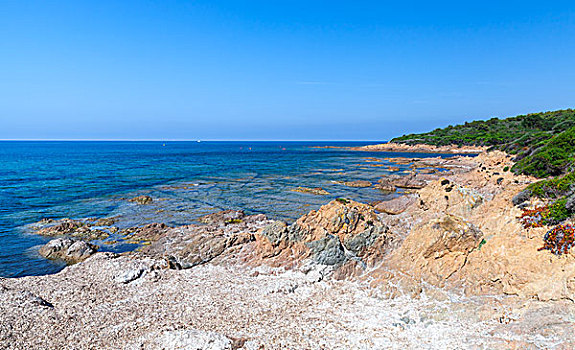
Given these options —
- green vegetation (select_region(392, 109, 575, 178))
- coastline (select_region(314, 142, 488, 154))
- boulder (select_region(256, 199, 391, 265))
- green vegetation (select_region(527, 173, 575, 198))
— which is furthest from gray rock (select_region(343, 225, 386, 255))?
coastline (select_region(314, 142, 488, 154))

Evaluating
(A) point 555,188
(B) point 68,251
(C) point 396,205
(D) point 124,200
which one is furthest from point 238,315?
(D) point 124,200

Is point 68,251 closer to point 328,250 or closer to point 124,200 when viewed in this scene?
point 328,250

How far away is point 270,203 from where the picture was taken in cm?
3616

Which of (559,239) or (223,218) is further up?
(559,239)

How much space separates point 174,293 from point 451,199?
1744 cm

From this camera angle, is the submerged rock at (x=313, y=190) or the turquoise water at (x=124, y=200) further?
the submerged rock at (x=313, y=190)

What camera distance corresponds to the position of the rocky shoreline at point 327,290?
10.7 m

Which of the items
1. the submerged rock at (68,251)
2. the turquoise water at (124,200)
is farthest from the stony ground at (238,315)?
the turquoise water at (124,200)

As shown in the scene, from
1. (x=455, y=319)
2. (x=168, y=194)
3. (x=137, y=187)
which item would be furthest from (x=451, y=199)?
(x=137, y=187)

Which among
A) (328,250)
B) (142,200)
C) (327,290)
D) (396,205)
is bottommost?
(327,290)

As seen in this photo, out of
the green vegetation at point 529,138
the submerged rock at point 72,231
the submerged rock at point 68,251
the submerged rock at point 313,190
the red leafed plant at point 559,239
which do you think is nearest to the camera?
the red leafed plant at point 559,239

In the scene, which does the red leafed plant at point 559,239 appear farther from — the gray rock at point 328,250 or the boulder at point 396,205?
the boulder at point 396,205

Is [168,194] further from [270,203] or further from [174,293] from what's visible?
[174,293]

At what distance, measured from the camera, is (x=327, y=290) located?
14500 mm
